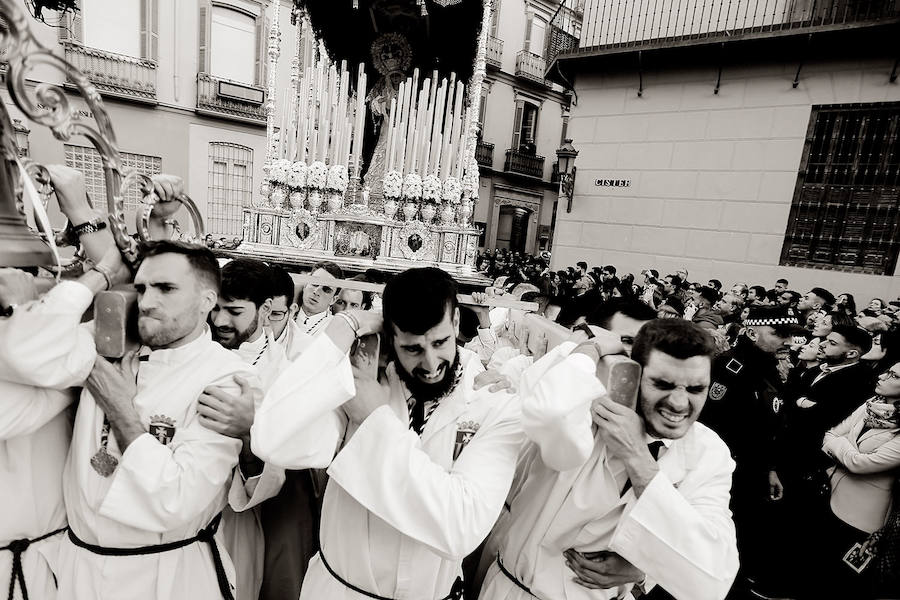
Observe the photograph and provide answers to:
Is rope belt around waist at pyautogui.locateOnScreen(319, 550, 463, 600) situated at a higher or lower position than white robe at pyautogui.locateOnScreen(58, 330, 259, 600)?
lower

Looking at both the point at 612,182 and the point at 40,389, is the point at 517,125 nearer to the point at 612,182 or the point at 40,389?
the point at 612,182

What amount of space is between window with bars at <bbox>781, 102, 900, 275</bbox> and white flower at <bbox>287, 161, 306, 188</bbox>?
8802mm

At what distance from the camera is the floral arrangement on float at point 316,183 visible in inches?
195

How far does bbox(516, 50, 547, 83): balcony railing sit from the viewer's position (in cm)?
1941

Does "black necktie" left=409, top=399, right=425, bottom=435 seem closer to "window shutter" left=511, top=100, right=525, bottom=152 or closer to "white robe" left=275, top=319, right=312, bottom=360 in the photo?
"white robe" left=275, top=319, right=312, bottom=360

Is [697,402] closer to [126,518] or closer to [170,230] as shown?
[126,518]

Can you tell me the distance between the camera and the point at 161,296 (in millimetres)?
1669

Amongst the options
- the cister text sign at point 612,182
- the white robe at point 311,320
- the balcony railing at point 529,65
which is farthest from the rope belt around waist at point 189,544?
the balcony railing at point 529,65

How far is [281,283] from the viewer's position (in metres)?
2.88

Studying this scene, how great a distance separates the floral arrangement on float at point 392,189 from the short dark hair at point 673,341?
143 inches

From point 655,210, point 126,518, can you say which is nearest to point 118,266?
point 126,518

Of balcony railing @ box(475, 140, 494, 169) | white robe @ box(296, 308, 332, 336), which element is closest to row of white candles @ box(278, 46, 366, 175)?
white robe @ box(296, 308, 332, 336)

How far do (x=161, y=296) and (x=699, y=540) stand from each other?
2011 mm

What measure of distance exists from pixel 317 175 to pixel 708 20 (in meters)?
9.22
